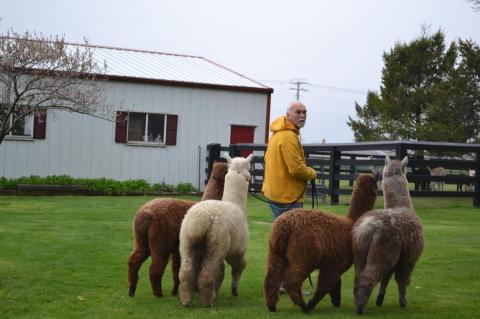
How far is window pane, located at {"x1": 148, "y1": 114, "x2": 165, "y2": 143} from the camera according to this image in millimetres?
24031

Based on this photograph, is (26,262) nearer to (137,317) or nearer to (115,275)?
(115,275)

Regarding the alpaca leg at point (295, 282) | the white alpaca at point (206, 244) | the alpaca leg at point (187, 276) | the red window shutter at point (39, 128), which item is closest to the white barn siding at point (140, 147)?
the red window shutter at point (39, 128)

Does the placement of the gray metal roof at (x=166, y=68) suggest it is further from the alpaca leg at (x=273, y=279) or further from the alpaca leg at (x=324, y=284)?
the alpaca leg at (x=324, y=284)

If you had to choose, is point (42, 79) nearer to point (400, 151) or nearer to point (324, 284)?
point (400, 151)

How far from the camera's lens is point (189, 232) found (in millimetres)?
6965

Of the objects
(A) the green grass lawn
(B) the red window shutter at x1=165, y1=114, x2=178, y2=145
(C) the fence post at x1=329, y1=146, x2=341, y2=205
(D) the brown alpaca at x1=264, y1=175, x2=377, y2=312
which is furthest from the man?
(B) the red window shutter at x1=165, y1=114, x2=178, y2=145

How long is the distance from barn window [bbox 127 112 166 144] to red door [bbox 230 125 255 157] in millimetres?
2479

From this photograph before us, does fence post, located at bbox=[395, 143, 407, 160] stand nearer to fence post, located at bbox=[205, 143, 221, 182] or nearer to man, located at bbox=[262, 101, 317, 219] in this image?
man, located at bbox=[262, 101, 317, 219]

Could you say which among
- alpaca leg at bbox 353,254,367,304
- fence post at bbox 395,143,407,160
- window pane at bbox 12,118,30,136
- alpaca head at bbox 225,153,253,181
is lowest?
alpaca leg at bbox 353,254,367,304

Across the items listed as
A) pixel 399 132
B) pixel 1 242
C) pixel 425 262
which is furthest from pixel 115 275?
pixel 399 132

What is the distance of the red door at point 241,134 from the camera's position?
24906mm

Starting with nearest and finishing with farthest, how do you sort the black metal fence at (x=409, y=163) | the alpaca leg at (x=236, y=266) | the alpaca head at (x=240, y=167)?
the alpaca leg at (x=236, y=266) < the alpaca head at (x=240, y=167) < the black metal fence at (x=409, y=163)

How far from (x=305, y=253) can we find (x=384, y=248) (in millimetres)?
736

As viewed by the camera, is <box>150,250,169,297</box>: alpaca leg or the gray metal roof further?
the gray metal roof
